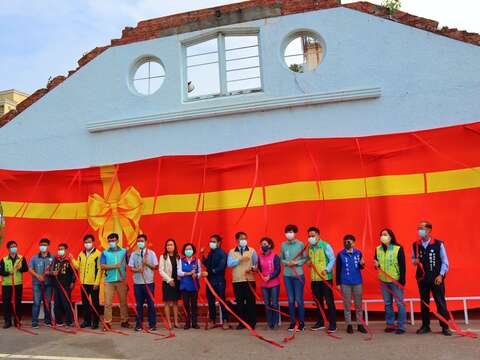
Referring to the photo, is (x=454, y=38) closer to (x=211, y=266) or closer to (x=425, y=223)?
(x=425, y=223)

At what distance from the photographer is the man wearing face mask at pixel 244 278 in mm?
6672

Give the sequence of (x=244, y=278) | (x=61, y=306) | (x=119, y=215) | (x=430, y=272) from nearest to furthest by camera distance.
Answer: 1. (x=430, y=272)
2. (x=244, y=278)
3. (x=61, y=306)
4. (x=119, y=215)

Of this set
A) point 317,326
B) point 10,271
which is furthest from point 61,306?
point 317,326

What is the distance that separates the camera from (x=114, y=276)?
719 cm

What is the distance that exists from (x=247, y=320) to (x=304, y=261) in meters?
1.27

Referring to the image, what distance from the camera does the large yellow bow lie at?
7969mm

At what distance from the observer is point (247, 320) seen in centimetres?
671

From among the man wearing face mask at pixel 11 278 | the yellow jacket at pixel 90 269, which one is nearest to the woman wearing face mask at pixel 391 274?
the yellow jacket at pixel 90 269

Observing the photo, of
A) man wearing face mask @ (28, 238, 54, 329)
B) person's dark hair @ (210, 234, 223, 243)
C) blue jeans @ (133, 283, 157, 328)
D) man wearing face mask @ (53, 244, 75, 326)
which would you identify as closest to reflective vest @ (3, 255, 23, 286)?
man wearing face mask @ (28, 238, 54, 329)

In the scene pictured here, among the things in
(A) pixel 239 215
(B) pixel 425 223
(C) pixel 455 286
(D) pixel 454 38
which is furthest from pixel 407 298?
(D) pixel 454 38

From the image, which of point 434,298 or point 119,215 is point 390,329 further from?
point 119,215

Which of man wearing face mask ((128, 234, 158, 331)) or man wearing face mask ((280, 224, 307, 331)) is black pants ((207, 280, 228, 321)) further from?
man wearing face mask ((280, 224, 307, 331))

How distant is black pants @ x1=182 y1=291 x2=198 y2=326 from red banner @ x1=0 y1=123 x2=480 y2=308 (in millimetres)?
621

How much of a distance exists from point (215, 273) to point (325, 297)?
5.59 feet
